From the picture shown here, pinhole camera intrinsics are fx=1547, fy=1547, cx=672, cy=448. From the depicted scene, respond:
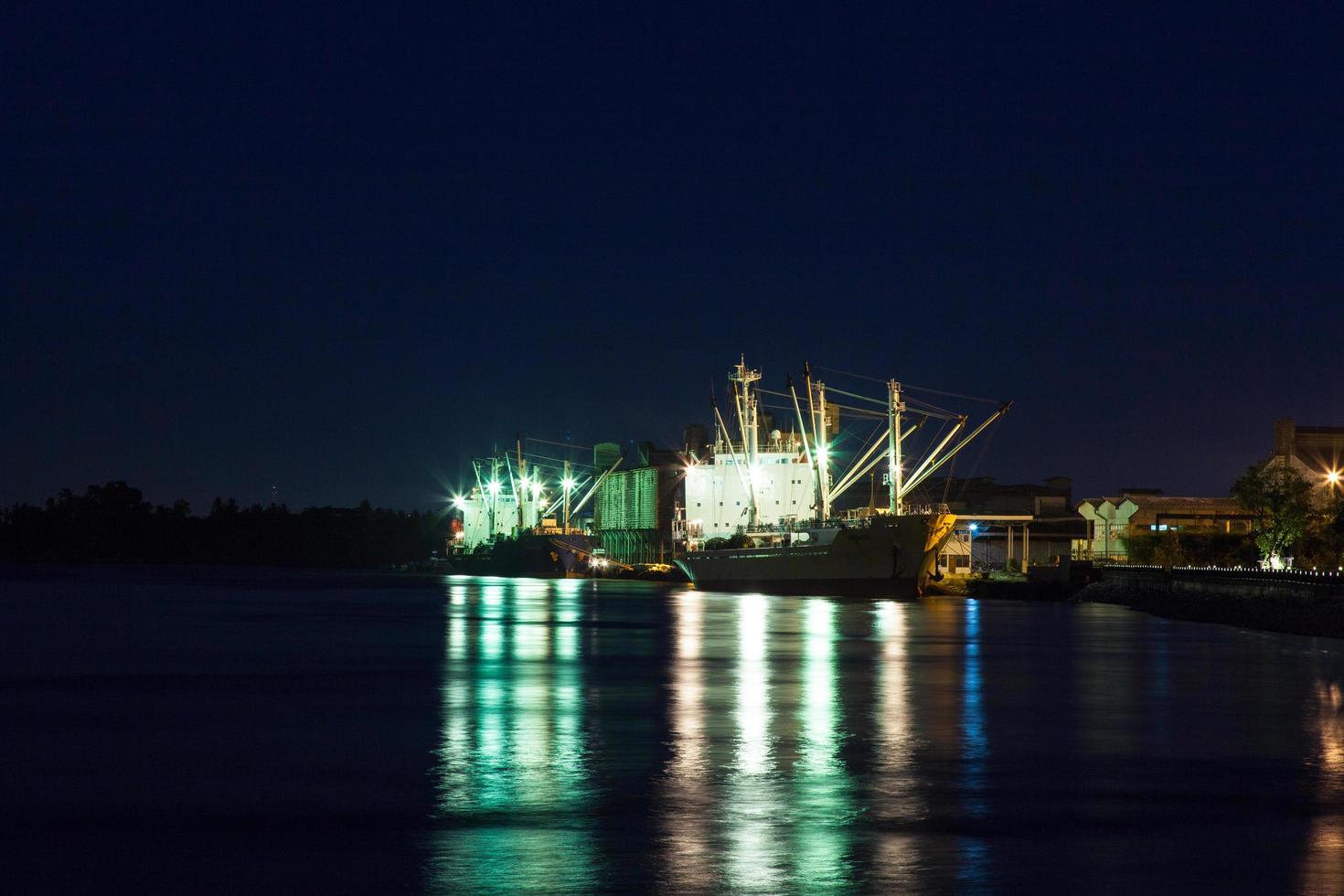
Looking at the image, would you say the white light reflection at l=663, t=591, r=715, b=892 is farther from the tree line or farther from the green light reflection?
the tree line

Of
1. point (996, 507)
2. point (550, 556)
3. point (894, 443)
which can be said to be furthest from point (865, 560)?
point (550, 556)

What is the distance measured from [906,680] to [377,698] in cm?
1295

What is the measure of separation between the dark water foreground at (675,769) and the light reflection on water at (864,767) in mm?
79

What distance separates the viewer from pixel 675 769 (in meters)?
22.5

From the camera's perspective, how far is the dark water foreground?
1562cm

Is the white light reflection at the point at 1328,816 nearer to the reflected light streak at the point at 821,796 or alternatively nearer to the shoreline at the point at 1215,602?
the reflected light streak at the point at 821,796

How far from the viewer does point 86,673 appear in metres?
40.7

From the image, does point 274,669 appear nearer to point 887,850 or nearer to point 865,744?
point 865,744

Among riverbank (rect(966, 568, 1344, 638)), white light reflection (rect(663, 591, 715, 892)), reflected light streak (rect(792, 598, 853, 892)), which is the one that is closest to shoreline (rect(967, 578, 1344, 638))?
riverbank (rect(966, 568, 1344, 638))

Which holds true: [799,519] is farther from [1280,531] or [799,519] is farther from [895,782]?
[895,782]

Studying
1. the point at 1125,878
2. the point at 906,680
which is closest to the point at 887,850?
the point at 1125,878

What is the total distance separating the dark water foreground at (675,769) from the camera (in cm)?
1562

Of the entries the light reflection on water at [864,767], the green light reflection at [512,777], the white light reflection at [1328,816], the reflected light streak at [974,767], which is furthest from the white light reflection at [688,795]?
the white light reflection at [1328,816]

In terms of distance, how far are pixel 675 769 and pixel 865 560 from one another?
78521 millimetres
